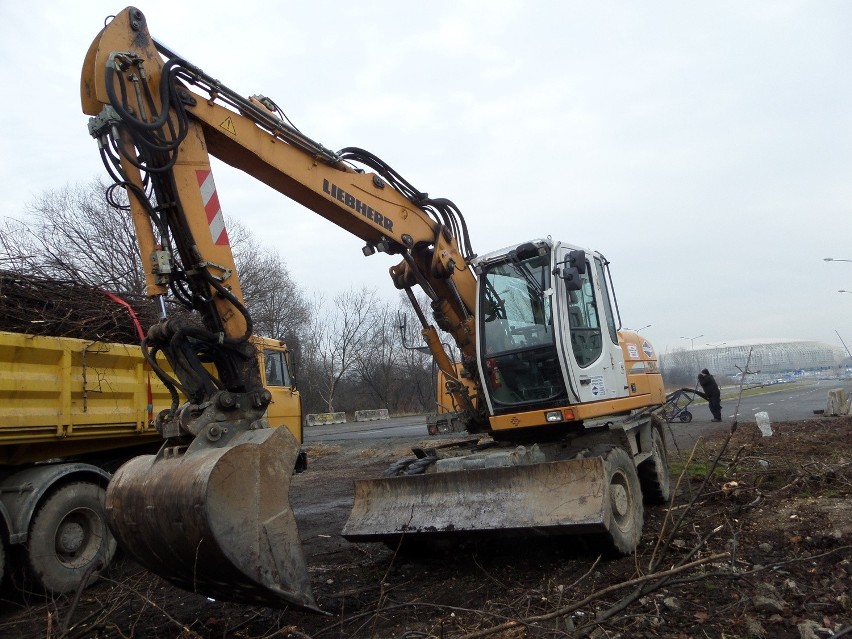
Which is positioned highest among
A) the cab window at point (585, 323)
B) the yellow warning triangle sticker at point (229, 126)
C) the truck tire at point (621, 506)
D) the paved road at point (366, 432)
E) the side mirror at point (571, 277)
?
the yellow warning triangle sticker at point (229, 126)

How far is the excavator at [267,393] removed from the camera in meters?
3.90

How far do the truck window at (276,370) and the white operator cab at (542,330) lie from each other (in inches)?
201

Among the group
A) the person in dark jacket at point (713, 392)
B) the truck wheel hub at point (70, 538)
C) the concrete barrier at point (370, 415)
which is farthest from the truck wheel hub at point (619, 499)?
the concrete barrier at point (370, 415)

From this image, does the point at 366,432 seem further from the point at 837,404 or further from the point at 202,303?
the point at 202,303

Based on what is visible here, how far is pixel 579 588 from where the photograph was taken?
16.1 ft

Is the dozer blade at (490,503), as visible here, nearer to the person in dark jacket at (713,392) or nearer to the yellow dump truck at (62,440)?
the yellow dump truck at (62,440)

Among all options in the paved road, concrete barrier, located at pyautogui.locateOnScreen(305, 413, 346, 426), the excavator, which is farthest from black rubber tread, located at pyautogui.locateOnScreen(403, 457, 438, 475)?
concrete barrier, located at pyautogui.locateOnScreen(305, 413, 346, 426)

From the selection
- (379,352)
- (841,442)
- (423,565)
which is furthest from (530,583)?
(379,352)

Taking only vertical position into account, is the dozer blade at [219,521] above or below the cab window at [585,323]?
below

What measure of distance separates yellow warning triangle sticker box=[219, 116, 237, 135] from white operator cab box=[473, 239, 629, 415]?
2.81 metres

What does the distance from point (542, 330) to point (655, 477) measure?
2900mm

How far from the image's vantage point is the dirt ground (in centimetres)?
392

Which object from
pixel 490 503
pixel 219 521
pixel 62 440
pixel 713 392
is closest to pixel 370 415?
pixel 713 392

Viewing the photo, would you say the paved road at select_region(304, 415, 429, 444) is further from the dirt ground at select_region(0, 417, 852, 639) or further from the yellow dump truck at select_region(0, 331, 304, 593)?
the yellow dump truck at select_region(0, 331, 304, 593)
